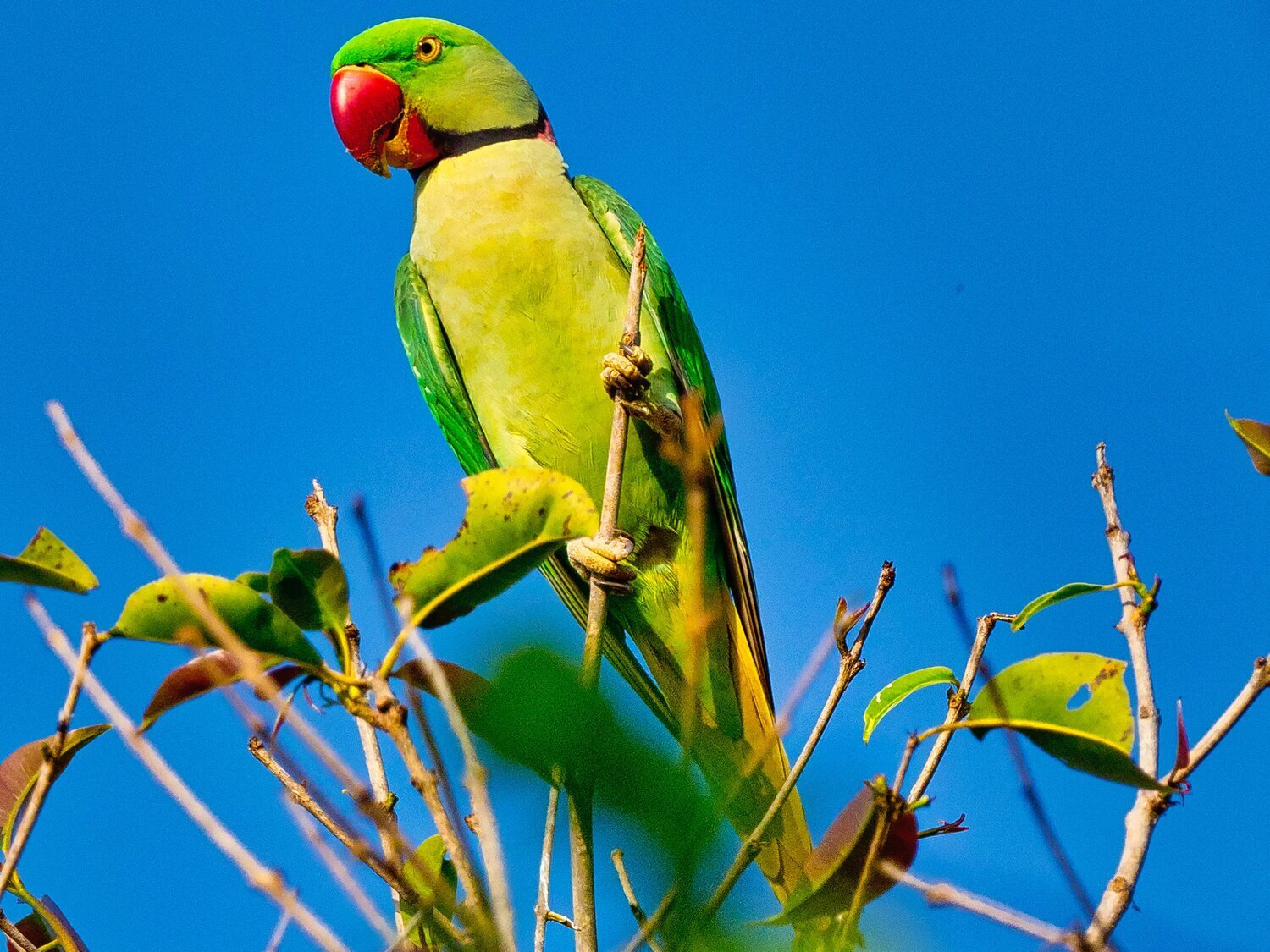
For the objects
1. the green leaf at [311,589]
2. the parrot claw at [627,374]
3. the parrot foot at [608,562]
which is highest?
the parrot claw at [627,374]

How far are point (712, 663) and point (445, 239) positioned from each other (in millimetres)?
1397

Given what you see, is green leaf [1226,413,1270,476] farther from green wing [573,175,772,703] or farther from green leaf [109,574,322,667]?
green wing [573,175,772,703]

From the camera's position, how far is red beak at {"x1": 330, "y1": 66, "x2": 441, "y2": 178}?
3.62 meters

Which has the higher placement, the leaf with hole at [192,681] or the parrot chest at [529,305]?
the parrot chest at [529,305]

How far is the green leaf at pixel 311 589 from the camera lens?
1231 mm

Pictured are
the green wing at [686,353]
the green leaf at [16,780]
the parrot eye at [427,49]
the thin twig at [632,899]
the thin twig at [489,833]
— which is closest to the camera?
the thin twig at [489,833]

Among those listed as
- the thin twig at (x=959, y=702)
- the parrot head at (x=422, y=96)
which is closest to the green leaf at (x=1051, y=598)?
the thin twig at (x=959, y=702)

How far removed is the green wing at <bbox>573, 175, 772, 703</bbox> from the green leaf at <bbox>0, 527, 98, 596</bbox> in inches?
80.7

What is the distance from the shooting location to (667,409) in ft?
10.3

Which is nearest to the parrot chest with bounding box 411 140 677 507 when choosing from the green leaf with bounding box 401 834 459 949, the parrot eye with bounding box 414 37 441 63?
the parrot eye with bounding box 414 37 441 63

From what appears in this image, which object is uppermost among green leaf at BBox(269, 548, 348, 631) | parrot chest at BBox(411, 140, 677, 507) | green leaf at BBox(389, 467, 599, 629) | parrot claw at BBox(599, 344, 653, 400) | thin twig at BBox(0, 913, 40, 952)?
parrot chest at BBox(411, 140, 677, 507)

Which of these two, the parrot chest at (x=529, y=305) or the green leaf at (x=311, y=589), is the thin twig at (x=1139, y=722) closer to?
the green leaf at (x=311, y=589)

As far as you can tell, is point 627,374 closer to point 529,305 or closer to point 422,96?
point 529,305

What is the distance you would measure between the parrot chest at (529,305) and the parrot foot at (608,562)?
14.7 inches
